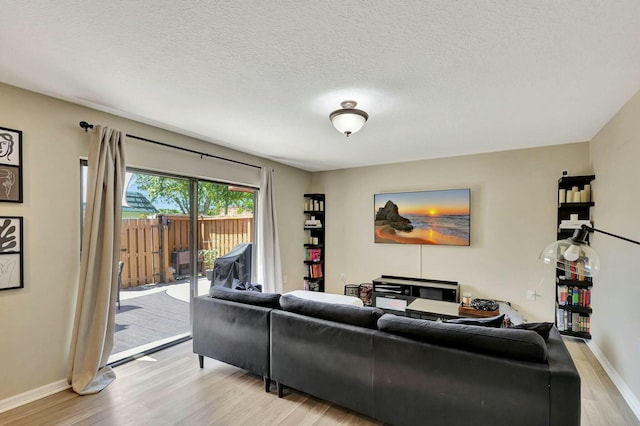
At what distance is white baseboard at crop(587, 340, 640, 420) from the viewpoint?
238cm

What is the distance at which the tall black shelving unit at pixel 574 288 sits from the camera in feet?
12.1

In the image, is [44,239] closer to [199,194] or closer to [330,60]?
[199,194]

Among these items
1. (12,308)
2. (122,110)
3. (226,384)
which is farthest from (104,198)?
(226,384)

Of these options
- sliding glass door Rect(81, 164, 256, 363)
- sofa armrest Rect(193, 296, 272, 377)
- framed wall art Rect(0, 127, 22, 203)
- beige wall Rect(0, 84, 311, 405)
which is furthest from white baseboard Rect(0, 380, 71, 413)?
framed wall art Rect(0, 127, 22, 203)

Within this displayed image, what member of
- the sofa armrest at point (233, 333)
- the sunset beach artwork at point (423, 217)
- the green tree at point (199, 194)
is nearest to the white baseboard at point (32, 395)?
the sofa armrest at point (233, 333)

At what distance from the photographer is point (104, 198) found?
2.85 m

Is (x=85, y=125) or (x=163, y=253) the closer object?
(x=85, y=125)

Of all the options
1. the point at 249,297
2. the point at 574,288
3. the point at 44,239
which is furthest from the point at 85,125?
the point at 574,288

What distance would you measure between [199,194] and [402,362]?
3.15 m

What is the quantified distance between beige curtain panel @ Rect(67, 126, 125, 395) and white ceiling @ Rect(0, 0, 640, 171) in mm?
457

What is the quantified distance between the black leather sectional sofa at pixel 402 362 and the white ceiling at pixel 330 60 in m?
1.75

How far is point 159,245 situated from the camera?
354cm

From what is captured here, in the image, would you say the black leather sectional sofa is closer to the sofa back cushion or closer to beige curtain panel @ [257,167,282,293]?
the sofa back cushion

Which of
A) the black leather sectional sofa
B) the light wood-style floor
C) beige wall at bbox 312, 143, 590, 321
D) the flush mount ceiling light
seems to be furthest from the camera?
beige wall at bbox 312, 143, 590, 321
